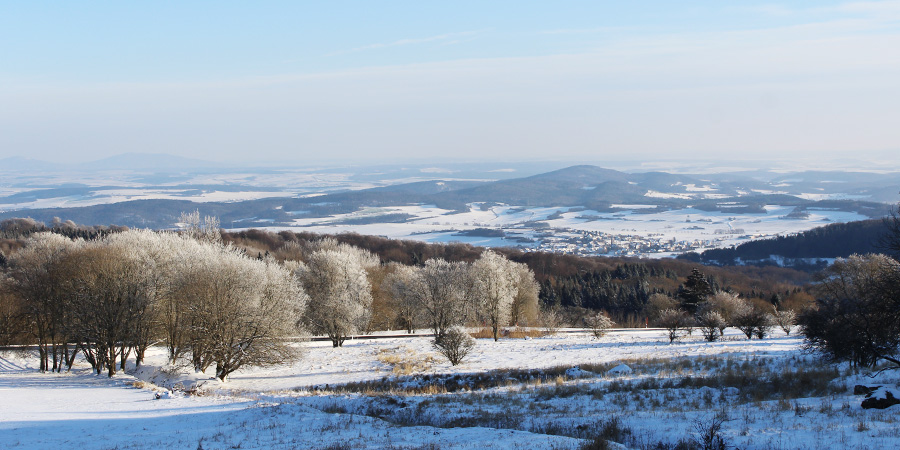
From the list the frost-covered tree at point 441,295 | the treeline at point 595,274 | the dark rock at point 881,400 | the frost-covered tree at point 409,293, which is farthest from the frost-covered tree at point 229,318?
the treeline at point 595,274

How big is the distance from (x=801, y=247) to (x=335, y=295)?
406 feet

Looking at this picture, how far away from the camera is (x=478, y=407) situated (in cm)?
1772

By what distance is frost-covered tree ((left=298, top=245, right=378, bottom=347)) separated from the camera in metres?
42.5

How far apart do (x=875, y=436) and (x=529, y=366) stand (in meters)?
19.0

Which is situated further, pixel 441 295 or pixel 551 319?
pixel 551 319

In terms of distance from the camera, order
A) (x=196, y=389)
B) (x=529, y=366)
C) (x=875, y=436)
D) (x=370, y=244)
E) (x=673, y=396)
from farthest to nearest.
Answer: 1. (x=370, y=244)
2. (x=529, y=366)
3. (x=196, y=389)
4. (x=673, y=396)
5. (x=875, y=436)

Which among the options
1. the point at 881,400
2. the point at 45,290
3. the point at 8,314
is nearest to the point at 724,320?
the point at 881,400

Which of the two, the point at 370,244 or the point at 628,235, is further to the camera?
the point at 628,235

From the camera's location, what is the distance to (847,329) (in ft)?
71.3

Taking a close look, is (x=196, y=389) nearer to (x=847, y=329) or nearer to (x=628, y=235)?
(x=847, y=329)

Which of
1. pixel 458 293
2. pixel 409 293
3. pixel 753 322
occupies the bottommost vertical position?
pixel 753 322

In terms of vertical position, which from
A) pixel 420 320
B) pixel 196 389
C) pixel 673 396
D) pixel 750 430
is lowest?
pixel 420 320

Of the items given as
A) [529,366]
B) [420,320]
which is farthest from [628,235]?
[529,366]

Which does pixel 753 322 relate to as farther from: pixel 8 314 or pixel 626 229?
pixel 626 229
